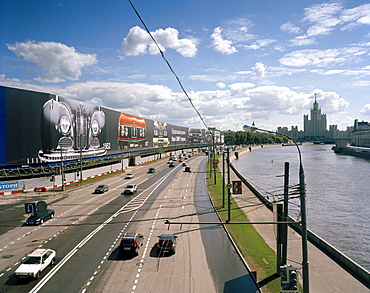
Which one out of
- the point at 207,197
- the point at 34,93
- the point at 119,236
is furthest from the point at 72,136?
the point at 119,236

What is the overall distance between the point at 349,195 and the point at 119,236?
4348 cm

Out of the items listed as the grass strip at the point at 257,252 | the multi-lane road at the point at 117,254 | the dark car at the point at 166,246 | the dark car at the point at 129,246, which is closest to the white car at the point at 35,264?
the multi-lane road at the point at 117,254

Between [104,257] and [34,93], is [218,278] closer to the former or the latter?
[104,257]

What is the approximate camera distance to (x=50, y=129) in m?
57.9

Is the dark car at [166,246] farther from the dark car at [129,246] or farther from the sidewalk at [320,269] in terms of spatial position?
the sidewalk at [320,269]

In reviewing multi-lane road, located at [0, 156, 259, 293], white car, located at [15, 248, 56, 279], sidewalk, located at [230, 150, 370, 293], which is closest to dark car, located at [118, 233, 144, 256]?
multi-lane road, located at [0, 156, 259, 293]

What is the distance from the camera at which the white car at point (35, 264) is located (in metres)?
17.8

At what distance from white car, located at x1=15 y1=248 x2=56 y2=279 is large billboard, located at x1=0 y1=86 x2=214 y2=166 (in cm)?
3702

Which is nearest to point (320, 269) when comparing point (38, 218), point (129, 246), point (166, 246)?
point (166, 246)

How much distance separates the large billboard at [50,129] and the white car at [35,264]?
3702 centimetres

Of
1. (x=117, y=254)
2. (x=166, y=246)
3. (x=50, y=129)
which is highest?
(x=50, y=129)

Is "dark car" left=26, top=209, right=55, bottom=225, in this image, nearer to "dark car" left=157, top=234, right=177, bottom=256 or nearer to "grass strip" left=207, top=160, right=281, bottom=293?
"dark car" left=157, top=234, right=177, bottom=256

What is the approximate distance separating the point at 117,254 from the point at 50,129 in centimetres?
4281

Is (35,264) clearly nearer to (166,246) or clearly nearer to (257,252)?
(166,246)
